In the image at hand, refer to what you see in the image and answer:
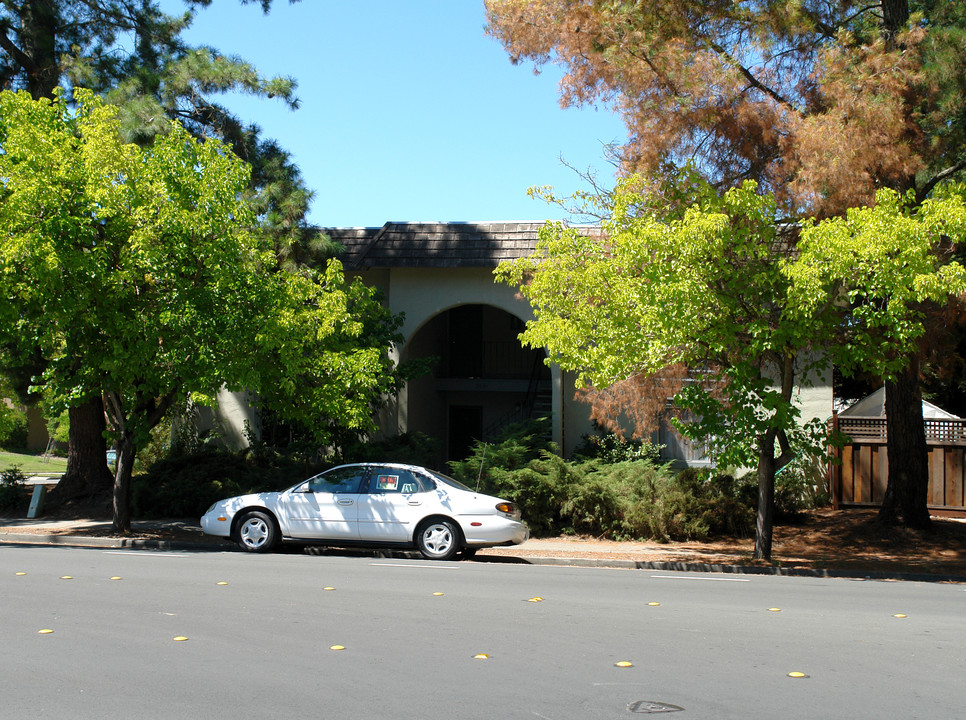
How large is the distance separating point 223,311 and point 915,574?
11174mm

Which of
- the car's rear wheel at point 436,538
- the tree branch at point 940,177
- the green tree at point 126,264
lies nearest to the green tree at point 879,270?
the tree branch at point 940,177

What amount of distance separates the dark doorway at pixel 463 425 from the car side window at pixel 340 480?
13405mm

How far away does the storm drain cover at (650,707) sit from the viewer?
539 centimetres

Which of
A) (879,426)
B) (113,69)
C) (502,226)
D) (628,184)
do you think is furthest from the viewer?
(502,226)

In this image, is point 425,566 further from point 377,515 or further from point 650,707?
point 650,707

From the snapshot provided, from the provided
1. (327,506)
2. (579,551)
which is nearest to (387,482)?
(327,506)

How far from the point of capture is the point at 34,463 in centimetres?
3566

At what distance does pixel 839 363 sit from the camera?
1210 centimetres

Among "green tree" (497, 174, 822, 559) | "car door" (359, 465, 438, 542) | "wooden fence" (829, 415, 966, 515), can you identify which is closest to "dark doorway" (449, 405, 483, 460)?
"wooden fence" (829, 415, 966, 515)

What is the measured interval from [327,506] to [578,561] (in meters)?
3.96

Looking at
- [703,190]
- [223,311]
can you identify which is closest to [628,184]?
[703,190]

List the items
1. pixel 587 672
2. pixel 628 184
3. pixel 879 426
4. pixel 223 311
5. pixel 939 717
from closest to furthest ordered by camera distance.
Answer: pixel 939 717
pixel 587 672
pixel 628 184
pixel 223 311
pixel 879 426

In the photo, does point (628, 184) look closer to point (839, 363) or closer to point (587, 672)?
point (839, 363)

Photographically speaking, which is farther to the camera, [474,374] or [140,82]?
[474,374]
